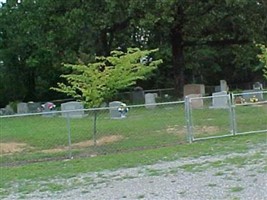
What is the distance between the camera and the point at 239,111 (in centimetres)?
1967

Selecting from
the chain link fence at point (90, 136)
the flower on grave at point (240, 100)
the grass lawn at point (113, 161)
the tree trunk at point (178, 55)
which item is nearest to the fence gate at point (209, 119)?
the chain link fence at point (90, 136)

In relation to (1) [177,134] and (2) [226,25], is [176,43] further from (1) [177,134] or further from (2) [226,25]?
(1) [177,134]

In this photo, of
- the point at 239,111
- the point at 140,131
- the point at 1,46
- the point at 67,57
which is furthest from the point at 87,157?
the point at 1,46

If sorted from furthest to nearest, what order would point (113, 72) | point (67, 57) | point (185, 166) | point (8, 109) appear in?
point (8, 109) → point (67, 57) → point (113, 72) → point (185, 166)

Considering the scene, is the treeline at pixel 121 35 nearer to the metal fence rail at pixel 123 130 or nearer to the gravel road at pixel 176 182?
the metal fence rail at pixel 123 130

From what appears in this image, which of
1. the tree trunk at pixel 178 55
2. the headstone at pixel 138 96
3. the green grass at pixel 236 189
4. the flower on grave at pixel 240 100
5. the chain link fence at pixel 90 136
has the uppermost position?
the tree trunk at pixel 178 55

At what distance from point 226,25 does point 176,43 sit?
12.3 feet

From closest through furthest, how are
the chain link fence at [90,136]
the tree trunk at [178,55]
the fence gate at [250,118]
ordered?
the chain link fence at [90,136]
the fence gate at [250,118]
the tree trunk at [178,55]

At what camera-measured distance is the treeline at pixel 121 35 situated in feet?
98.3

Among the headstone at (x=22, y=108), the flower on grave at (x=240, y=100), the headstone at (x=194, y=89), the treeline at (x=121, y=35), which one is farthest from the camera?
the headstone at (x=22, y=108)

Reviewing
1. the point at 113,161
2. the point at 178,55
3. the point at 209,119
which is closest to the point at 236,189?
the point at 113,161

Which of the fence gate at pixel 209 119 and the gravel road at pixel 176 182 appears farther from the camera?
the fence gate at pixel 209 119

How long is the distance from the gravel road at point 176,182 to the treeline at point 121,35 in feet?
64.4

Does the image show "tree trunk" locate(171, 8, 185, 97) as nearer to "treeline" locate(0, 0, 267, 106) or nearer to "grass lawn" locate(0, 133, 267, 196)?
"treeline" locate(0, 0, 267, 106)
